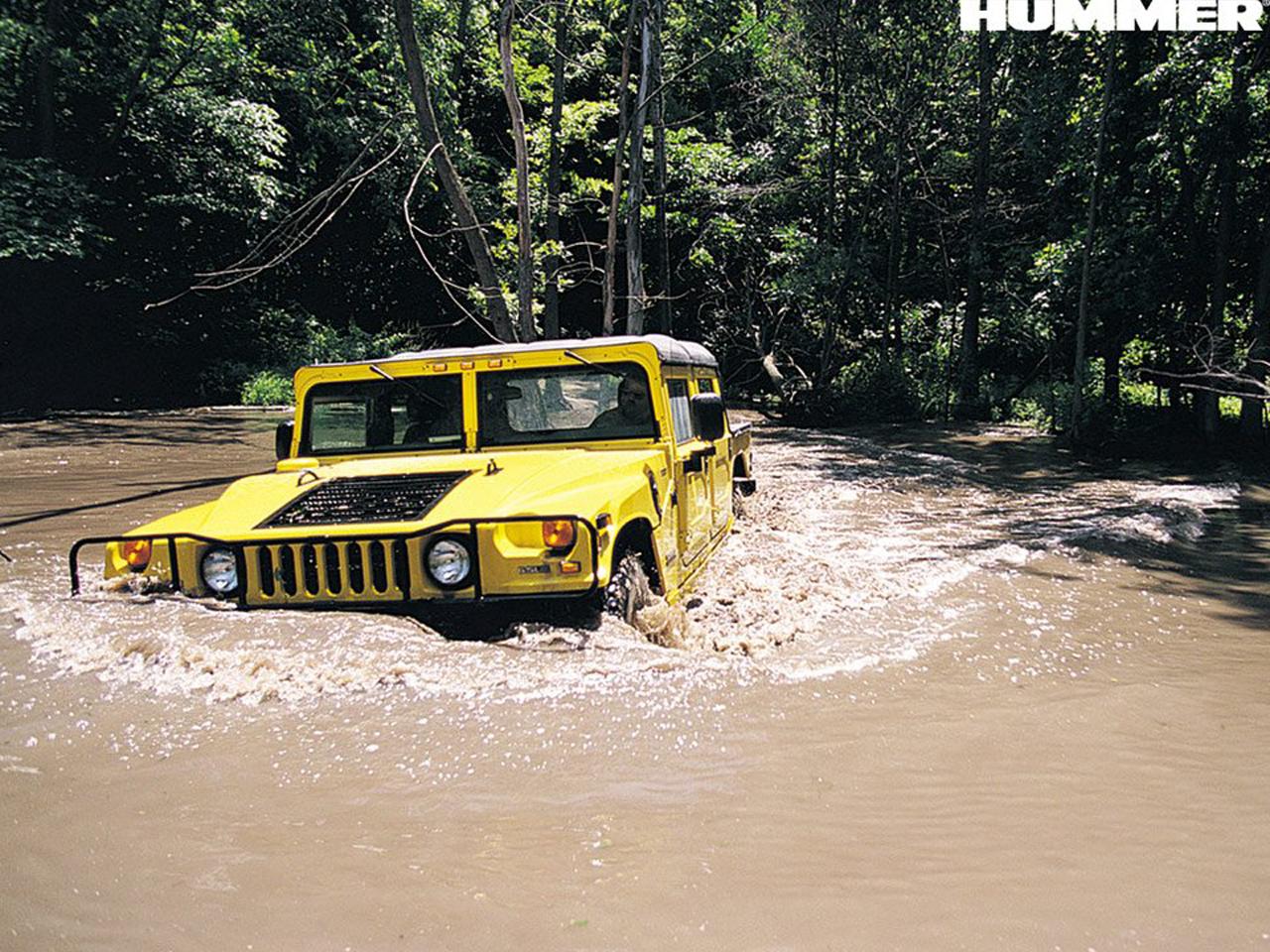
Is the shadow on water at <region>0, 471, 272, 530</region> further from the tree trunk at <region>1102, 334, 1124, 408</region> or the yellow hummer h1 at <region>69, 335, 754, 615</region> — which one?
the tree trunk at <region>1102, 334, 1124, 408</region>

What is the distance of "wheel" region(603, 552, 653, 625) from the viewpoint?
4.40m

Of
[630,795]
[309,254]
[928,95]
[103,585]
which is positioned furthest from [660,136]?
[630,795]

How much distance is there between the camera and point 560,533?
163 inches

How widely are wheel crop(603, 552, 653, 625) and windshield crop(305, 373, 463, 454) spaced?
4.92ft

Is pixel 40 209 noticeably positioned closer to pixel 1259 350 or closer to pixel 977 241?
pixel 977 241

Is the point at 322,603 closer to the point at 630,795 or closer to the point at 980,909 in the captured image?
the point at 630,795

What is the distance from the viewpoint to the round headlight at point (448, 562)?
13.7ft

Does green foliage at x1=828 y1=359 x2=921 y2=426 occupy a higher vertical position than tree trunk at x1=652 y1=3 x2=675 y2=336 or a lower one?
lower

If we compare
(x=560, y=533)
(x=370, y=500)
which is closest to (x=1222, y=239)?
(x=560, y=533)

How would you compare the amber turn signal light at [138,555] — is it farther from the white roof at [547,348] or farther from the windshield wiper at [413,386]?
the white roof at [547,348]

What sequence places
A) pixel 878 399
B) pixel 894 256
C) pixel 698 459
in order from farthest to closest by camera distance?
pixel 894 256, pixel 878 399, pixel 698 459

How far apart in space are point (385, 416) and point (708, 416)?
1.90 metres

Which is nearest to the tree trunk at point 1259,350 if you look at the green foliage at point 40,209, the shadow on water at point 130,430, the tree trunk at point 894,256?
the tree trunk at point 894,256

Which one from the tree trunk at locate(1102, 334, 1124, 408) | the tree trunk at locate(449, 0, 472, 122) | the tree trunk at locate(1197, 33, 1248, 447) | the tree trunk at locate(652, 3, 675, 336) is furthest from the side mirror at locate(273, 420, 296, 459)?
the tree trunk at locate(449, 0, 472, 122)
